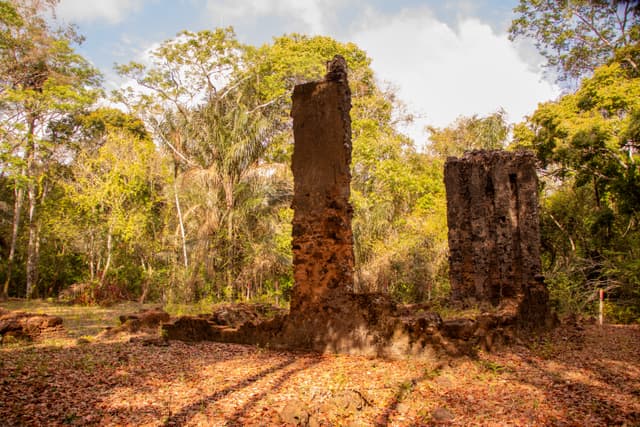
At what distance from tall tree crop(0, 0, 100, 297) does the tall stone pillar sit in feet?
31.4

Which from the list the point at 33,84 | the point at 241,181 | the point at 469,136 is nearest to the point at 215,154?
the point at 241,181

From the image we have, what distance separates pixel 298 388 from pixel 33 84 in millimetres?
19409

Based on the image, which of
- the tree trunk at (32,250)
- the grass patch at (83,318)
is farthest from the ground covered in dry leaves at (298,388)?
the tree trunk at (32,250)

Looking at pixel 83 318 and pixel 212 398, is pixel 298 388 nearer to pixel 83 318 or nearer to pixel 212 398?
pixel 212 398

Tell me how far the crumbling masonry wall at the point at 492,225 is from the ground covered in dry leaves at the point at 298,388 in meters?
4.92

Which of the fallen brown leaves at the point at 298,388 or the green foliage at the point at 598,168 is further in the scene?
the green foliage at the point at 598,168

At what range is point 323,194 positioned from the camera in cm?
863

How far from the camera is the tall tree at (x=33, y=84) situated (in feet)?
50.1

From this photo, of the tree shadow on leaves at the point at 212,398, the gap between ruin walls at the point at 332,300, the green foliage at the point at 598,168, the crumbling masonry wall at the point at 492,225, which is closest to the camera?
the tree shadow on leaves at the point at 212,398

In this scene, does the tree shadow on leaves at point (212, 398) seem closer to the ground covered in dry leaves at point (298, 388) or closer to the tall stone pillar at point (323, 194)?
the ground covered in dry leaves at point (298, 388)

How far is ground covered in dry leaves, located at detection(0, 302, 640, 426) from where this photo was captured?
4.89 meters

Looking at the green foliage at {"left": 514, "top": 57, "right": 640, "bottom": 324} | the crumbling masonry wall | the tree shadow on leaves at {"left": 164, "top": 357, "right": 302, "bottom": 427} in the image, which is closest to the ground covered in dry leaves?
the tree shadow on leaves at {"left": 164, "top": 357, "right": 302, "bottom": 427}

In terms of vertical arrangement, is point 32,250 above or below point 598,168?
below

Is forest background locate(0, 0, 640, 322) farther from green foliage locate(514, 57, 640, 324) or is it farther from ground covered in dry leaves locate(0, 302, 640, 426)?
ground covered in dry leaves locate(0, 302, 640, 426)
